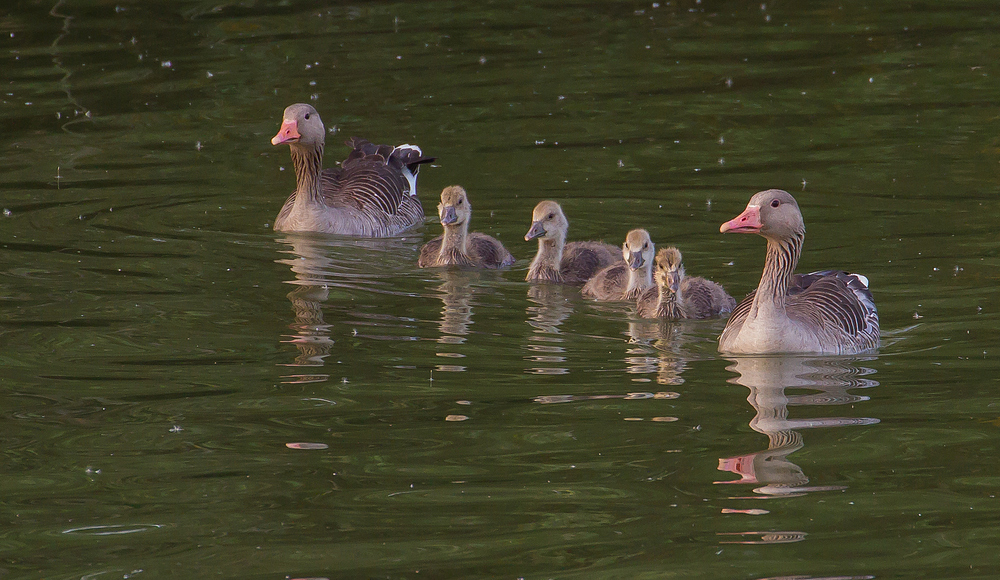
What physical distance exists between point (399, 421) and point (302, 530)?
1.73 metres

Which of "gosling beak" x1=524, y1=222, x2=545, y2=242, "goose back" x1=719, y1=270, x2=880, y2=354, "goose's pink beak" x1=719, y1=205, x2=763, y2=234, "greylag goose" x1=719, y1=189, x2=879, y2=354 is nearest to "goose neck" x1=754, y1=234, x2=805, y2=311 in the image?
"greylag goose" x1=719, y1=189, x2=879, y2=354

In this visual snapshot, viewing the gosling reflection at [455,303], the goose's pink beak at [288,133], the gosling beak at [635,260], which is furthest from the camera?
the goose's pink beak at [288,133]

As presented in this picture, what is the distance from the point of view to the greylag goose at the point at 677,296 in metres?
11.4

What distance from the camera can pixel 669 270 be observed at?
37.1 ft

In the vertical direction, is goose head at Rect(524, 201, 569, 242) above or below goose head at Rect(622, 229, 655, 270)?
above

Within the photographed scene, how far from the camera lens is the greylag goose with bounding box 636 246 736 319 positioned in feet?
37.4

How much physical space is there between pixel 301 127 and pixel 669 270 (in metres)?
5.54

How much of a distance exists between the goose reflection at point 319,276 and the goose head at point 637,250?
2262mm

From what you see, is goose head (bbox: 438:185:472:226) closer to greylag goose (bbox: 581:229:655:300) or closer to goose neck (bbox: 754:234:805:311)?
greylag goose (bbox: 581:229:655:300)

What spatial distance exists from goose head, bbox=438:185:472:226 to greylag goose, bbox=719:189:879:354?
345 centimetres

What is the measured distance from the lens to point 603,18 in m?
26.2

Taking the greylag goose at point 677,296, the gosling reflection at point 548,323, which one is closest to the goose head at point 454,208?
the gosling reflection at point 548,323

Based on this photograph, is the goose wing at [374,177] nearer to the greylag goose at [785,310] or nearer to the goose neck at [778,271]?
the greylag goose at [785,310]

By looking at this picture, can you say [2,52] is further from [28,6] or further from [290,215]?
[290,215]
